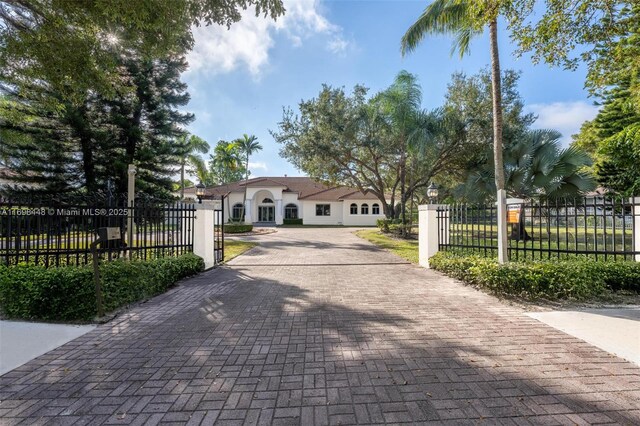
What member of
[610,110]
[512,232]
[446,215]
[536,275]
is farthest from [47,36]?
[610,110]

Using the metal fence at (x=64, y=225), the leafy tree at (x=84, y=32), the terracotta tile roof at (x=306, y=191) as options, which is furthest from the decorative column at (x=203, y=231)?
the terracotta tile roof at (x=306, y=191)

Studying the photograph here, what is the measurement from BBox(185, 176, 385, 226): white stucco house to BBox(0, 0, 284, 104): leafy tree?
26.9 m

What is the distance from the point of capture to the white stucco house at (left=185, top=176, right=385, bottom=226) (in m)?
34.7

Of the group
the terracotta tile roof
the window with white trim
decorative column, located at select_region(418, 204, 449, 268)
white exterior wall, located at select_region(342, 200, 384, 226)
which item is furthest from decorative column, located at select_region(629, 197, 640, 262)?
the window with white trim

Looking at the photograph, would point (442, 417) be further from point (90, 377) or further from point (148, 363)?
point (90, 377)

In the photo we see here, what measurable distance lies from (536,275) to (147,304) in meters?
7.30

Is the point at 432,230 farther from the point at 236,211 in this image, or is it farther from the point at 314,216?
the point at 236,211

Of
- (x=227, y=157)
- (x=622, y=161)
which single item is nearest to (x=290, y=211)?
(x=227, y=157)

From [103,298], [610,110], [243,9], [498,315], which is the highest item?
[610,110]

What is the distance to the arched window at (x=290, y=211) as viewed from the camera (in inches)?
1409

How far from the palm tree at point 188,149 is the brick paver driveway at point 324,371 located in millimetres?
18180

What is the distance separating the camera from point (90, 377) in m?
3.00

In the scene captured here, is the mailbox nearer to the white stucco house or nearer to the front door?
the white stucco house

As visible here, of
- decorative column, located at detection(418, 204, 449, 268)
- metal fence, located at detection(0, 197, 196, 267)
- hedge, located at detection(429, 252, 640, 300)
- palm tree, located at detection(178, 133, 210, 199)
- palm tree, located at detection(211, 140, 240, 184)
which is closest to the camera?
metal fence, located at detection(0, 197, 196, 267)
